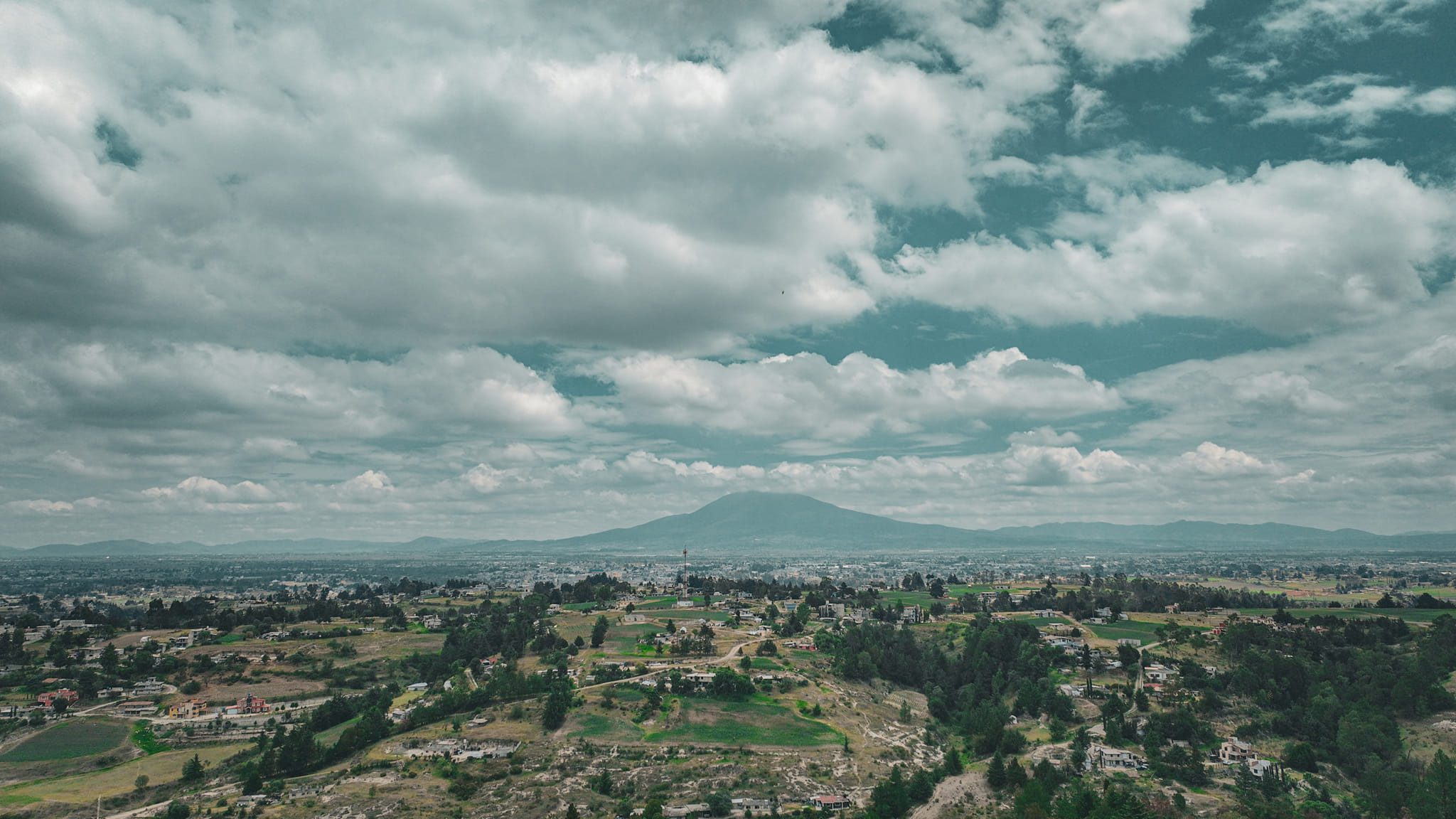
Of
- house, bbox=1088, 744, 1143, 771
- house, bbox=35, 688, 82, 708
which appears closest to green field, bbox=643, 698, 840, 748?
house, bbox=1088, 744, 1143, 771

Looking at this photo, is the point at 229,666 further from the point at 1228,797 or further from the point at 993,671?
the point at 1228,797

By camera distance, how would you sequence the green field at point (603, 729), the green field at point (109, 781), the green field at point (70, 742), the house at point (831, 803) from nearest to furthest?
1. the house at point (831, 803)
2. the green field at point (109, 781)
3. the green field at point (70, 742)
4. the green field at point (603, 729)

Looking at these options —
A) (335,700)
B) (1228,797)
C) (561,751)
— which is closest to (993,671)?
(1228,797)

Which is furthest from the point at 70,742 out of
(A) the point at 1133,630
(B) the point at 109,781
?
(A) the point at 1133,630

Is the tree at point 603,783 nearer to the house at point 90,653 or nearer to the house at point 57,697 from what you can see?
the house at point 57,697

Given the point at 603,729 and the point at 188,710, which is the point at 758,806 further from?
the point at 188,710

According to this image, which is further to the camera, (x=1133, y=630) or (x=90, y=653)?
(x=1133, y=630)

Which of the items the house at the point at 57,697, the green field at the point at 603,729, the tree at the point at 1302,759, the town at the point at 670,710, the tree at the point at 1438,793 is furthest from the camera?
the house at the point at 57,697

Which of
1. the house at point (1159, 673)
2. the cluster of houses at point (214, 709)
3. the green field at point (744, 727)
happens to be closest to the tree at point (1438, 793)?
the house at point (1159, 673)
